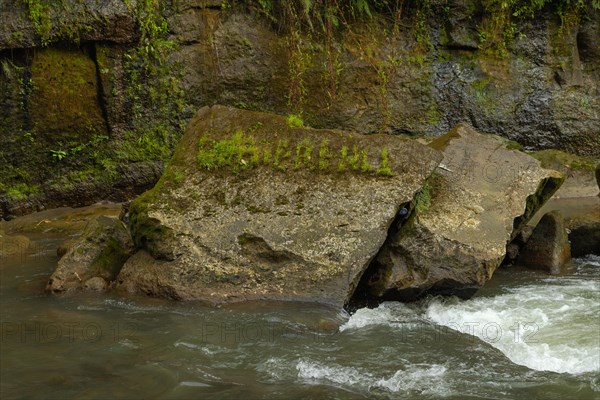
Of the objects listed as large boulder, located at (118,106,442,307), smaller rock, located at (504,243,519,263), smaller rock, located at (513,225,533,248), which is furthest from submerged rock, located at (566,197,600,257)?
large boulder, located at (118,106,442,307)

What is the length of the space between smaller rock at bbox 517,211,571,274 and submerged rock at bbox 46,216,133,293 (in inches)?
169

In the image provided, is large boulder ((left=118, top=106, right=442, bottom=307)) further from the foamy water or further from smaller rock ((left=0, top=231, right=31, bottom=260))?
smaller rock ((left=0, top=231, right=31, bottom=260))

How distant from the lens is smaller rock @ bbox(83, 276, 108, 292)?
692 centimetres

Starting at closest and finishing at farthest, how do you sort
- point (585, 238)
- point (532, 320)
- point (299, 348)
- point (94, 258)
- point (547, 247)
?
point (299, 348), point (532, 320), point (94, 258), point (547, 247), point (585, 238)

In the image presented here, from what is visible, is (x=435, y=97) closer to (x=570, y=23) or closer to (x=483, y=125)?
(x=483, y=125)

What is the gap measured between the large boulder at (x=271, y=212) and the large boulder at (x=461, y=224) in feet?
0.92

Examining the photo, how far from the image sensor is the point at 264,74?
12.0m

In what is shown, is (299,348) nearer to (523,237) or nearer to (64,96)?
(523,237)

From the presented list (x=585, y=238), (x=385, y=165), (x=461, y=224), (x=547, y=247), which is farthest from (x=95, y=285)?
(x=585, y=238)

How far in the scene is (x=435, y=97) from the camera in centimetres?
1276

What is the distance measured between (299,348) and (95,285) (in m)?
2.31

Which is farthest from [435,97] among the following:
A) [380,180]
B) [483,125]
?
[380,180]

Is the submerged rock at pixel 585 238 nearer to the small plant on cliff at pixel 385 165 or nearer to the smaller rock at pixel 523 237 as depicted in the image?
the smaller rock at pixel 523 237

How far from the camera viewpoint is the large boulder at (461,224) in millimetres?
6805
